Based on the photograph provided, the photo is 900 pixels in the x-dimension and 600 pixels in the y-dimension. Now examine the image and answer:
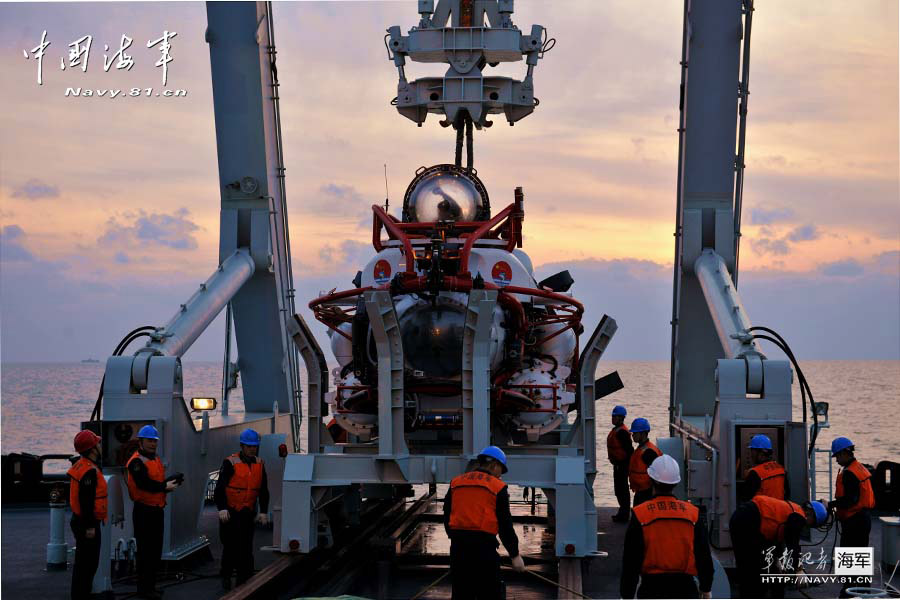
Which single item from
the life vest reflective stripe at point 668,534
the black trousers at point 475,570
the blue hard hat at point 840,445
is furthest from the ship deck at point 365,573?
the life vest reflective stripe at point 668,534

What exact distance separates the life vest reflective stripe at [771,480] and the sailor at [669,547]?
3.34 metres

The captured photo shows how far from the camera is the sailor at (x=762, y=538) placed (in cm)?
950

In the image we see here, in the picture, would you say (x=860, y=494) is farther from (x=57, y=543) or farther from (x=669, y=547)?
(x=57, y=543)

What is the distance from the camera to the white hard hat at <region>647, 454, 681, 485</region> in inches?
316

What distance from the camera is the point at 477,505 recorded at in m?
9.23

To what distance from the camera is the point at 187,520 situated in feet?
44.2

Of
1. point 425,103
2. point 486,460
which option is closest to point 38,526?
point 425,103

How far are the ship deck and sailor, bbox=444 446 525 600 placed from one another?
2.47 metres

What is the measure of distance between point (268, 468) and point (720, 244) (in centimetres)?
686

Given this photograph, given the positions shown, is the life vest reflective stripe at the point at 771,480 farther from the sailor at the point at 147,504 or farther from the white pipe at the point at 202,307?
the white pipe at the point at 202,307

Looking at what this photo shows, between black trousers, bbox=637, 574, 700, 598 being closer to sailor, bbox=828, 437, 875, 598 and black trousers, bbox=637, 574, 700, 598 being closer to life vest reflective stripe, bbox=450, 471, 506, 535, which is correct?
life vest reflective stripe, bbox=450, 471, 506, 535

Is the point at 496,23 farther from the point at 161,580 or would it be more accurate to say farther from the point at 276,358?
the point at 161,580

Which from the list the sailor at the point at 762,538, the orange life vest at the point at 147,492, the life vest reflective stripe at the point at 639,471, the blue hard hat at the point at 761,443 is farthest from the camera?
the life vest reflective stripe at the point at 639,471

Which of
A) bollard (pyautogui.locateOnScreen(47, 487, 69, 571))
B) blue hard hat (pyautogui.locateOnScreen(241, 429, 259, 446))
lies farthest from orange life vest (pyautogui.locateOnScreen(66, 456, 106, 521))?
bollard (pyautogui.locateOnScreen(47, 487, 69, 571))
